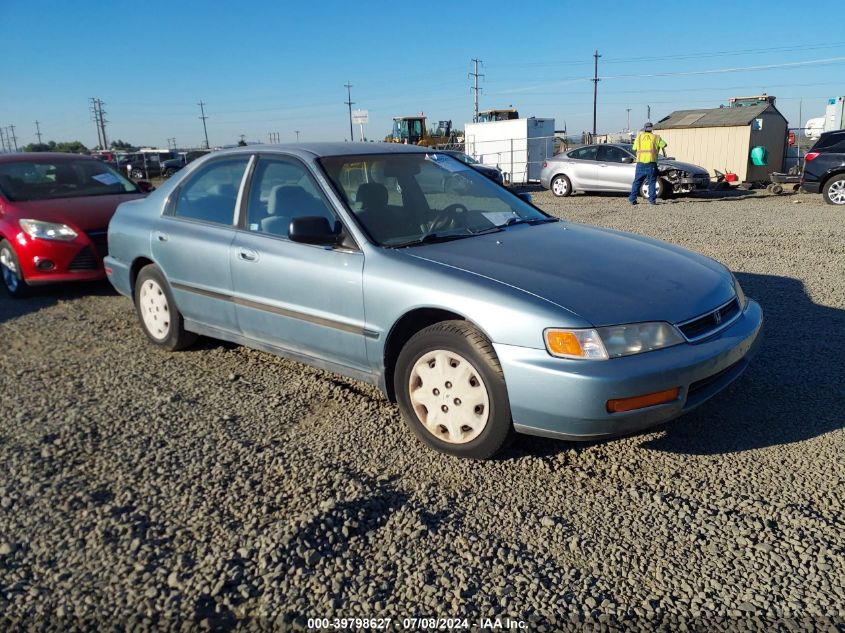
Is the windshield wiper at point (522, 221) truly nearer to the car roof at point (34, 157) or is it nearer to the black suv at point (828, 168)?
the car roof at point (34, 157)

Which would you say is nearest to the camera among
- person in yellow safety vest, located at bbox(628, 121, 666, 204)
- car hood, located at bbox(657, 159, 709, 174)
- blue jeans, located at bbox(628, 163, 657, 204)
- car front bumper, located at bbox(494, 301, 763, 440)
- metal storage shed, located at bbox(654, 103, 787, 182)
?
car front bumper, located at bbox(494, 301, 763, 440)

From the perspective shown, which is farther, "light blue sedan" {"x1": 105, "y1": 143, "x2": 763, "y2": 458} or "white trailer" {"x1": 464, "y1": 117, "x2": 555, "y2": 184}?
"white trailer" {"x1": 464, "y1": 117, "x2": 555, "y2": 184}

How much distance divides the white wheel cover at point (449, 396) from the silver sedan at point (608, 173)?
546 inches

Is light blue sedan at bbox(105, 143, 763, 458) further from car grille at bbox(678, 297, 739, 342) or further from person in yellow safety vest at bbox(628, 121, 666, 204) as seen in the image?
person in yellow safety vest at bbox(628, 121, 666, 204)

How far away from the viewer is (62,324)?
20.0 ft

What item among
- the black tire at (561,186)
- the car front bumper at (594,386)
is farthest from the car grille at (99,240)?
the black tire at (561,186)

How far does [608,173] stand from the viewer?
1733 cm

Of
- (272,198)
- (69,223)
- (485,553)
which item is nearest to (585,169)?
(69,223)

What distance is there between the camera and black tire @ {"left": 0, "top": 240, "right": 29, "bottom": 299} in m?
6.97

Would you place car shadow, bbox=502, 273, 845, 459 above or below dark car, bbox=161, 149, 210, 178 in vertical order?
below

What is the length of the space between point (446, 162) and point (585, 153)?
564 inches

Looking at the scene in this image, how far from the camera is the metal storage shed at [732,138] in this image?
1961 cm

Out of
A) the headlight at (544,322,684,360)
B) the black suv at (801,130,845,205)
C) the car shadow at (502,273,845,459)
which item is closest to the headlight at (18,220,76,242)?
the car shadow at (502,273,845,459)

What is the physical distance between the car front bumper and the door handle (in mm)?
1795
